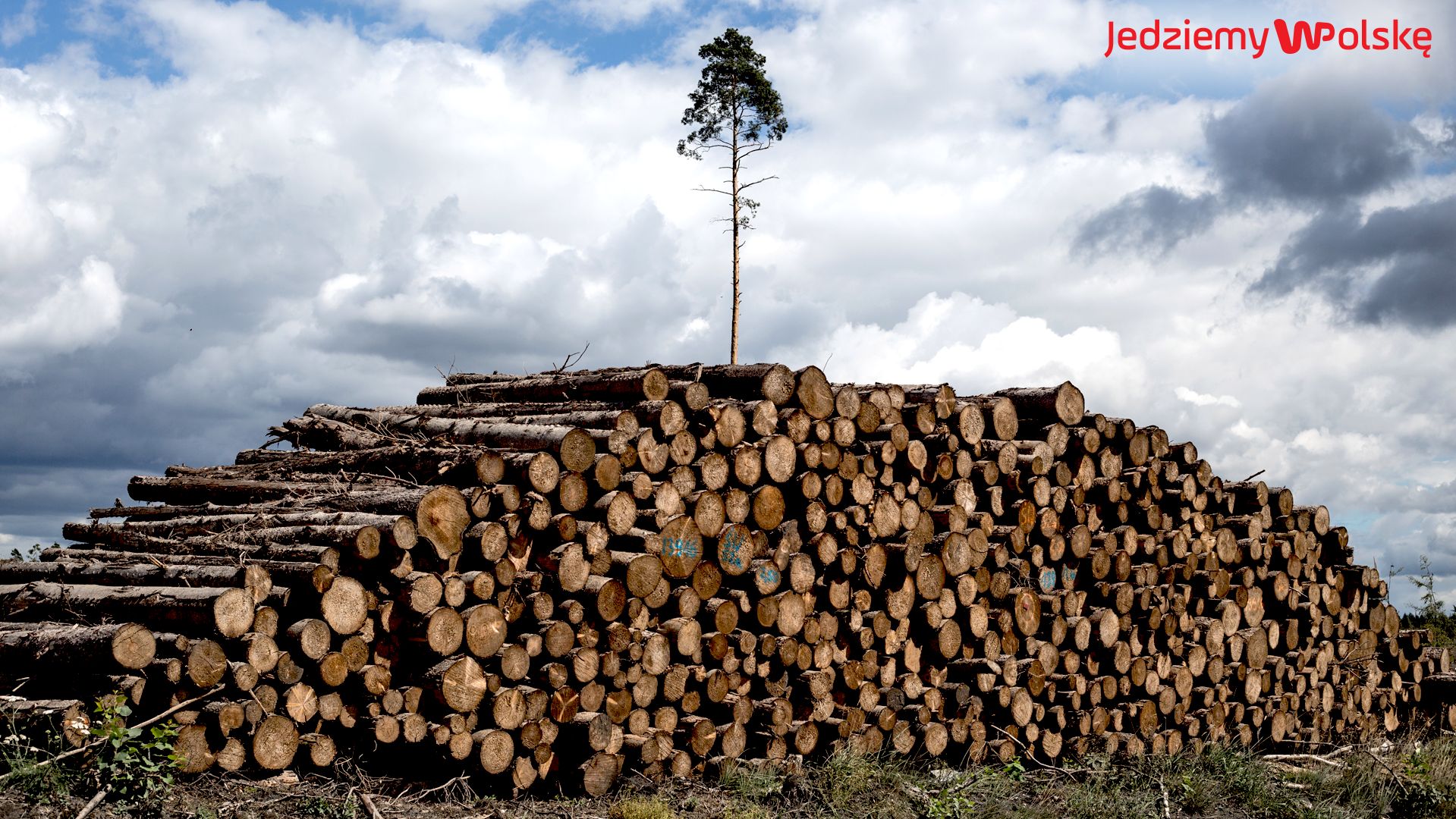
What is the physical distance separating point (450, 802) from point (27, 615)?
407cm

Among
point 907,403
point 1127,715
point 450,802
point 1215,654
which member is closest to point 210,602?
point 450,802

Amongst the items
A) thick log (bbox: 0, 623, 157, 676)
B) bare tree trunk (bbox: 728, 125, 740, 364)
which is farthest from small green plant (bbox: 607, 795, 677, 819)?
bare tree trunk (bbox: 728, 125, 740, 364)

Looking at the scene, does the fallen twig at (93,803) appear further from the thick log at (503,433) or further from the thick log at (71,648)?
the thick log at (503,433)

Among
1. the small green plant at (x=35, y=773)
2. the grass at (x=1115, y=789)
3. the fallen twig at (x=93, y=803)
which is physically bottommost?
the grass at (x=1115, y=789)

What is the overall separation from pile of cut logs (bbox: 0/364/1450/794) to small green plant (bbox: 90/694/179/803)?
0.25 meters

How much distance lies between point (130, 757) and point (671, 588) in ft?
12.7

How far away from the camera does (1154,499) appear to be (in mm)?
12062

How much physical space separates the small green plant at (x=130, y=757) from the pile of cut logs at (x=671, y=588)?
251 mm

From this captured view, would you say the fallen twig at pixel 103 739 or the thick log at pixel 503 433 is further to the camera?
the thick log at pixel 503 433

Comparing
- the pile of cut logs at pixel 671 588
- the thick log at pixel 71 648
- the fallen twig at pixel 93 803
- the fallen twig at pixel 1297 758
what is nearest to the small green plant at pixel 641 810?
the pile of cut logs at pixel 671 588

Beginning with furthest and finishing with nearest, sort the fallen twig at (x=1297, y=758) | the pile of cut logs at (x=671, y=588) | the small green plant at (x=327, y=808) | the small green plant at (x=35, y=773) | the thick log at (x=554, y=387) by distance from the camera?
the fallen twig at (x=1297, y=758) → the thick log at (x=554, y=387) → the pile of cut logs at (x=671, y=588) → the small green plant at (x=327, y=808) → the small green plant at (x=35, y=773)

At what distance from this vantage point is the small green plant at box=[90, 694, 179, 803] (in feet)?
24.7

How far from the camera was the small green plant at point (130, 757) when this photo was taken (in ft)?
24.7

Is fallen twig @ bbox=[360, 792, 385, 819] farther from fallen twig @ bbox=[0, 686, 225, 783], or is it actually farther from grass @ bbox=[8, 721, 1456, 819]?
fallen twig @ bbox=[0, 686, 225, 783]
